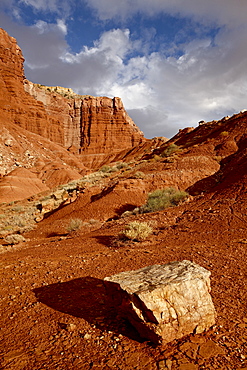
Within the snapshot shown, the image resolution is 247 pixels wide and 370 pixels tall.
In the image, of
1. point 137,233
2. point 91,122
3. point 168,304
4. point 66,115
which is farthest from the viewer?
point 66,115

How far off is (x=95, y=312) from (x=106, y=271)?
157 cm

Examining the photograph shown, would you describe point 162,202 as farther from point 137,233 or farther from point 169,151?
point 169,151

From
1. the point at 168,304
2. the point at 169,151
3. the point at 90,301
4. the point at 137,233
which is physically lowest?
the point at 90,301

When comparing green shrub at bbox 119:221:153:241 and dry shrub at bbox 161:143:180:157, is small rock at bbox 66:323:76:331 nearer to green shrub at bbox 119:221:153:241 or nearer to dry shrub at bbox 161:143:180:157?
green shrub at bbox 119:221:153:241

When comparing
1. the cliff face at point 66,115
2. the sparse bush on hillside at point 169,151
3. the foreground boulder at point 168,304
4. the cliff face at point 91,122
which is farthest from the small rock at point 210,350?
the cliff face at point 91,122

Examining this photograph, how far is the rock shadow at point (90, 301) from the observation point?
10.6 ft

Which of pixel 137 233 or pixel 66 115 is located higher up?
pixel 66 115

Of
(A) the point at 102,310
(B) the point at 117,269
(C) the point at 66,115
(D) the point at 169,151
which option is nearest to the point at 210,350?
(A) the point at 102,310

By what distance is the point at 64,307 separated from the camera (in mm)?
3787

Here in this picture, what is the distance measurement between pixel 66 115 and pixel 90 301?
303 feet

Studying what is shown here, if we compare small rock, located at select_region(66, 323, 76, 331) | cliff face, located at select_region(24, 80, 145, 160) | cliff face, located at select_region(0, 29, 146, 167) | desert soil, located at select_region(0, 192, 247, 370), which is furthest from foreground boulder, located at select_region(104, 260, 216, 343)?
cliff face, located at select_region(24, 80, 145, 160)

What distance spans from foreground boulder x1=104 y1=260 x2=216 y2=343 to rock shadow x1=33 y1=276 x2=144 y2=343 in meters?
0.22

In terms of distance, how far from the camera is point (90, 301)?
3932 mm

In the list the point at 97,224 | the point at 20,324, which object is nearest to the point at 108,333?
the point at 20,324
